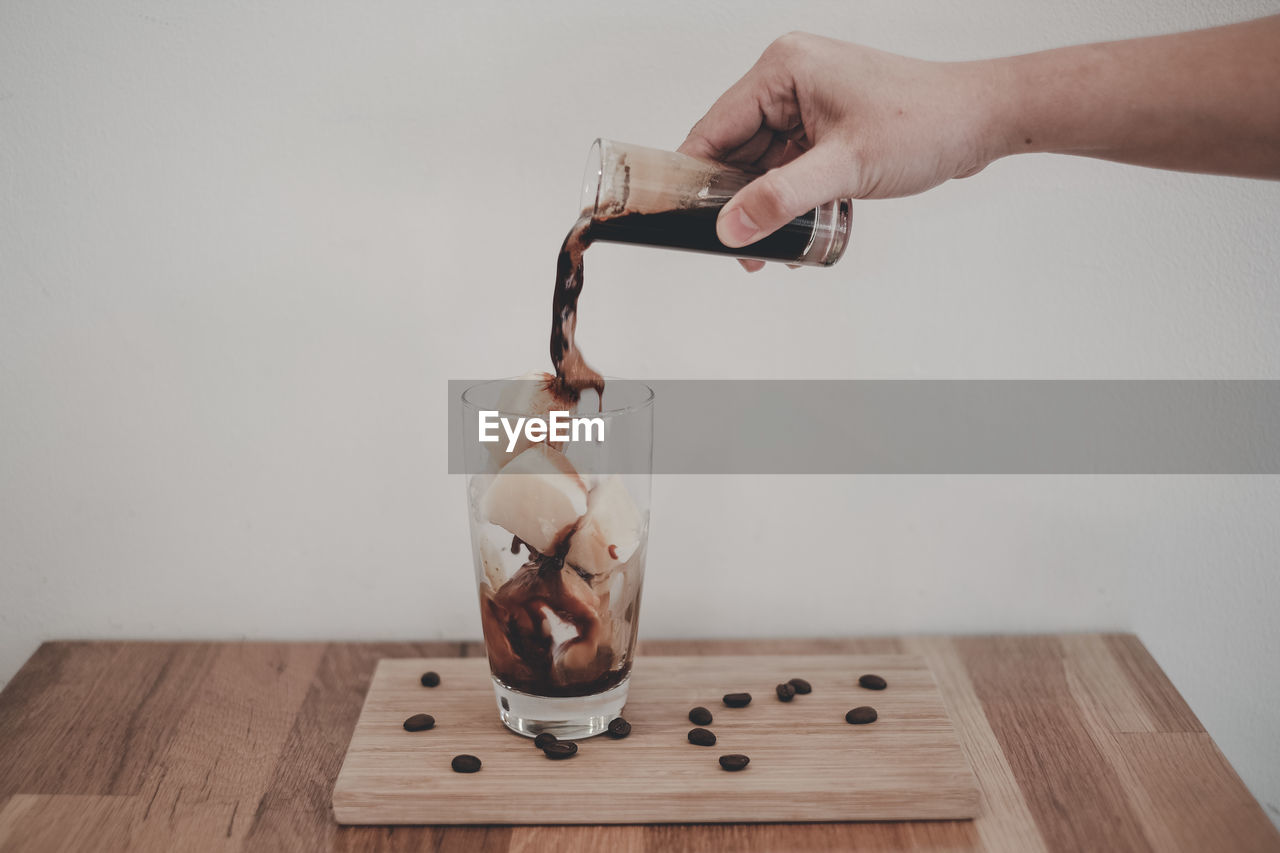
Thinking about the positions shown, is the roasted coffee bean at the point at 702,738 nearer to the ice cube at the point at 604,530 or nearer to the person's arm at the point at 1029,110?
the ice cube at the point at 604,530

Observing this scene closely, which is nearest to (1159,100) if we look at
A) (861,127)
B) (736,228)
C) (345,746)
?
(861,127)

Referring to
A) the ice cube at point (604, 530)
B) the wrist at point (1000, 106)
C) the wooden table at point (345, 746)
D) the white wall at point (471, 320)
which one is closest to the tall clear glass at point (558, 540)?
the ice cube at point (604, 530)

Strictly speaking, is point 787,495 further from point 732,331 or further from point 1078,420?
point 1078,420

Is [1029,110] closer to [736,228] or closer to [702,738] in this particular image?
[736,228]

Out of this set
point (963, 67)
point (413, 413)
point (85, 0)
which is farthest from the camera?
point (413, 413)

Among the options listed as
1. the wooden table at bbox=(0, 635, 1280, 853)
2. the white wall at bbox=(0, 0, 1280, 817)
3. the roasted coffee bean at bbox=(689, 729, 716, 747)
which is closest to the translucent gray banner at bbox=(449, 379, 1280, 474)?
the white wall at bbox=(0, 0, 1280, 817)

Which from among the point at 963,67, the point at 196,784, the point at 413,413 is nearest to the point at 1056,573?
the point at 963,67

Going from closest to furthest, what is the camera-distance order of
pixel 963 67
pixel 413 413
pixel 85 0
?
pixel 963 67 < pixel 85 0 < pixel 413 413
